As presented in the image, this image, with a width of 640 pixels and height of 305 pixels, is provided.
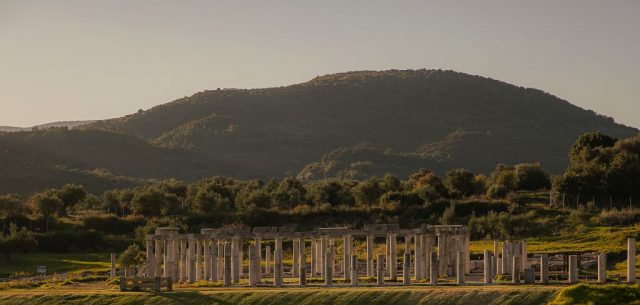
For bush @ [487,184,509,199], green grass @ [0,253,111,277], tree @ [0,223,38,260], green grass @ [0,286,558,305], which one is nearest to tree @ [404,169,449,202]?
bush @ [487,184,509,199]

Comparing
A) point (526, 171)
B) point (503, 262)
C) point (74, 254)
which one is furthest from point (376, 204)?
point (503, 262)

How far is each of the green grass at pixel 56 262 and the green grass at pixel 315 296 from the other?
2401cm

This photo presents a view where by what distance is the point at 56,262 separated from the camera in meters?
114

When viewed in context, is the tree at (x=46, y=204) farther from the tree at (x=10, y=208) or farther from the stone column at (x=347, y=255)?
the stone column at (x=347, y=255)

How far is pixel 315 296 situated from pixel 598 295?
55.5 ft

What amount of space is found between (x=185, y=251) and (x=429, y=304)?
106 feet

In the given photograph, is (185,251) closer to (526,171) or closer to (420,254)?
(420,254)

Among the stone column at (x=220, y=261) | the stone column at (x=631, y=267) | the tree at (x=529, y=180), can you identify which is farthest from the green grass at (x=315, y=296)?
the tree at (x=529, y=180)

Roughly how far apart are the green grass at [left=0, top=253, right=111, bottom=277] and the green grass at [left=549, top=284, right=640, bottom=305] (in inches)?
1946

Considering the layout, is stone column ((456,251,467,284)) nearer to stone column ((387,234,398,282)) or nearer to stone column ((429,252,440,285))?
stone column ((429,252,440,285))

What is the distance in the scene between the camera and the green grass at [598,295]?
6456 centimetres

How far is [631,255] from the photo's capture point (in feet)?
249

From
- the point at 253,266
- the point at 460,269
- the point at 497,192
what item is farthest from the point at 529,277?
the point at 497,192

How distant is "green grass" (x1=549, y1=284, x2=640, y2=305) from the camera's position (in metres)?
64.6
